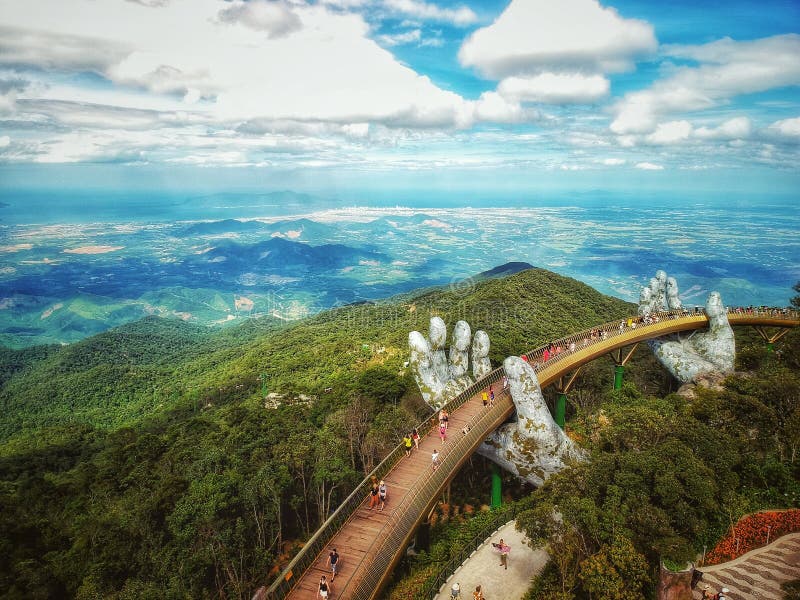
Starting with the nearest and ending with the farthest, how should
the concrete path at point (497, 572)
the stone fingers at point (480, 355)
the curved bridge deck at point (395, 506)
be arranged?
the curved bridge deck at point (395, 506) → the concrete path at point (497, 572) → the stone fingers at point (480, 355)

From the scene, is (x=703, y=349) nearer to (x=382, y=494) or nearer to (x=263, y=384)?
(x=382, y=494)

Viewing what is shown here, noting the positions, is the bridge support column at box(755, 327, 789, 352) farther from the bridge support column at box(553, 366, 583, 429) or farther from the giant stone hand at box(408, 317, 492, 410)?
the giant stone hand at box(408, 317, 492, 410)

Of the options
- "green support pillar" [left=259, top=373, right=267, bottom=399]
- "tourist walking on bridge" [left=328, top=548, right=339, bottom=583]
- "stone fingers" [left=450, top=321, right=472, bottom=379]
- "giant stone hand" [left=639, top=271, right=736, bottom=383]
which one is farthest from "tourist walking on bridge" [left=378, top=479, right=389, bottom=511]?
"green support pillar" [left=259, top=373, right=267, bottom=399]

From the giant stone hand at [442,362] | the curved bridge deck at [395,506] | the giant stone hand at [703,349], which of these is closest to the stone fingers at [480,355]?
the giant stone hand at [442,362]

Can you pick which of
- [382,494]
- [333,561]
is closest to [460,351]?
[382,494]

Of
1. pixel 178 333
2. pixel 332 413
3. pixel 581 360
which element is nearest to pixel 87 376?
pixel 178 333

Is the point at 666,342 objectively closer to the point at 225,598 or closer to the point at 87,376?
the point at 225,598

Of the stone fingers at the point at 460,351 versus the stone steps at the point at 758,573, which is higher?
the stone fingers at the point at 460,351

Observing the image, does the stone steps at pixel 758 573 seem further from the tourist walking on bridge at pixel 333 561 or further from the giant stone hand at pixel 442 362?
the giant stone hand at pixel 442 362
